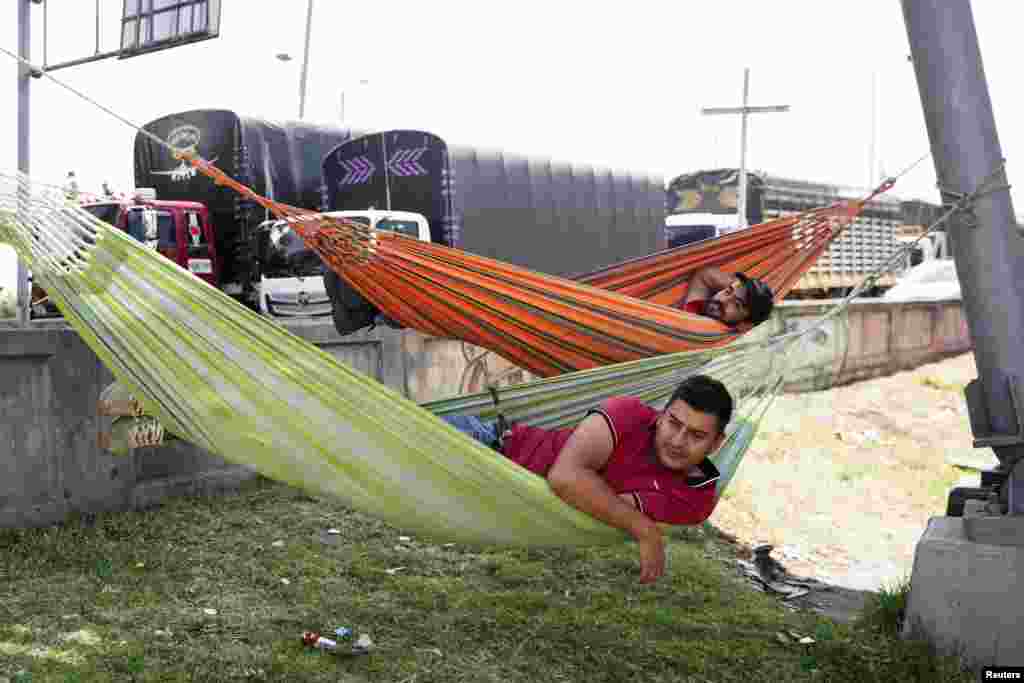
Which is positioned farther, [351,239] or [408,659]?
[351,239]

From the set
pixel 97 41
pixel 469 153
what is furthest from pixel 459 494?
pixel 469 153

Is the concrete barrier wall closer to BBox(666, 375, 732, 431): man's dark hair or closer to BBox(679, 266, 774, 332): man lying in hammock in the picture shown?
BBox(679, 266, 774, 332): man lying in hammock

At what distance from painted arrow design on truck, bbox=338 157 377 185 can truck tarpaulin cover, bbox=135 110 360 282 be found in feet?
1.18

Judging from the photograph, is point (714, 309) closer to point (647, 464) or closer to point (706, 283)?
point (706, 283)

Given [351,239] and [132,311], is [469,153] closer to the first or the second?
[351,239]

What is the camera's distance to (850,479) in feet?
21.8

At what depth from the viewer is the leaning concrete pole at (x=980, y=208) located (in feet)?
9.39

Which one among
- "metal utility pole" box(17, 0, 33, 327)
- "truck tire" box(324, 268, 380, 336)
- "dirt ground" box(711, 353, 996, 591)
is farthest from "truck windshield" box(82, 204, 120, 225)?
"dirt ground" box(711, 353, 996, 591)

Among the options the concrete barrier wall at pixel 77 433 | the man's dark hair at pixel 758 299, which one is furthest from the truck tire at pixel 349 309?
the man's dark hair at pixel 758 299

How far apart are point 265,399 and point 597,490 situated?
32.8 inches

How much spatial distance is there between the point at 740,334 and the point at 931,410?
670 cm

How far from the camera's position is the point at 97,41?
18.3 ft

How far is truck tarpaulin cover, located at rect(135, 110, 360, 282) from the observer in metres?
8.16

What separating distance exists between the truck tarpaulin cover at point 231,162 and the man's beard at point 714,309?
5389 mm
